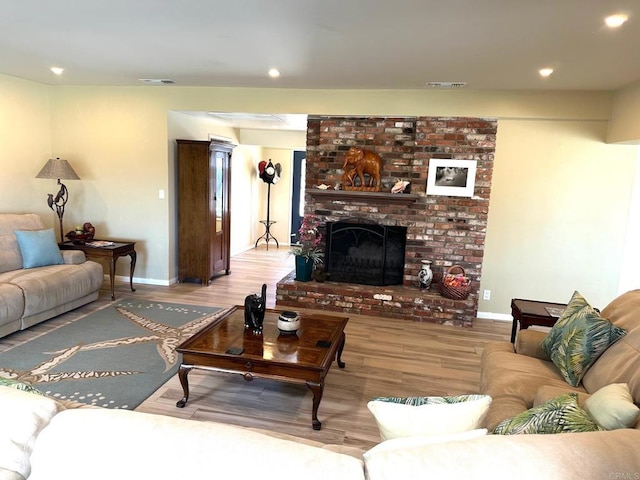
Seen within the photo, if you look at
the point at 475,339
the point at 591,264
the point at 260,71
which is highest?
the point at 260,71

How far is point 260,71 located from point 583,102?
327 centimetres

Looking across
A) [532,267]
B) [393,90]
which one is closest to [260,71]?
[393,90]

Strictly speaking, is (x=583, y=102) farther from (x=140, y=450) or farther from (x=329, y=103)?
(x=140, y=450)

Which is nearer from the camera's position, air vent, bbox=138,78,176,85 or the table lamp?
air vent, bbox=138,78,176,85

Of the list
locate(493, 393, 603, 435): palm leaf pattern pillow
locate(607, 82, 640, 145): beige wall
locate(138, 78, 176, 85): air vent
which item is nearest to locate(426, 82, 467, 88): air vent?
locate(607, 82, 640, 145): beige wall

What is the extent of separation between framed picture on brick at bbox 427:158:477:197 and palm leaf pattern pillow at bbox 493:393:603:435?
3.56m

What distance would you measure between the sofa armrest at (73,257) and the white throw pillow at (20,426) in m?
3.77

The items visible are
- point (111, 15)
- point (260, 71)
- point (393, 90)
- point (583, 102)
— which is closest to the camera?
point (111, 15)

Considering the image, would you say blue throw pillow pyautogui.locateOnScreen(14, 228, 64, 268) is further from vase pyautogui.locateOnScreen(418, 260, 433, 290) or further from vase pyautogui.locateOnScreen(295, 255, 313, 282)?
vase pyautogui.locateOnScreen(418, 260, 433, 290)

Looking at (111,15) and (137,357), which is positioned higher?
(111,15)

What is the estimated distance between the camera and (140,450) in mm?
1078

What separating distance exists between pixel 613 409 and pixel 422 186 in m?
3.67

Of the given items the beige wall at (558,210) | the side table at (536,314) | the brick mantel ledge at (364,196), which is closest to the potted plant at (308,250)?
the brick mantel ledge at (364,196)

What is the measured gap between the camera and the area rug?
2.93 meters
